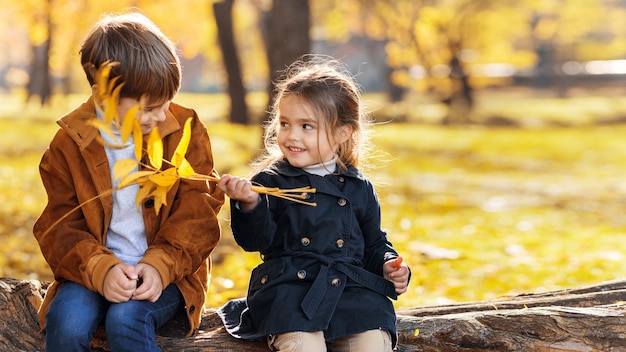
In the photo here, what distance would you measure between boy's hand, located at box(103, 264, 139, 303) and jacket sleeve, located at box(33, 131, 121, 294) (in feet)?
0.18

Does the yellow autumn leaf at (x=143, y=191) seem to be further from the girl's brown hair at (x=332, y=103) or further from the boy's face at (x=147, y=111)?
the girl's brown hair at (x=332, y=103)

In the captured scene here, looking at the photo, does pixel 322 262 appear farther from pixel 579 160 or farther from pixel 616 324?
pixel 579 160

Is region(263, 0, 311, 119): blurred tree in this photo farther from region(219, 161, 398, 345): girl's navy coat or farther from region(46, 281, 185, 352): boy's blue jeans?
region(46, 281, 185, 352): boy's blue jeans

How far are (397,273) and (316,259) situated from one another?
28cm

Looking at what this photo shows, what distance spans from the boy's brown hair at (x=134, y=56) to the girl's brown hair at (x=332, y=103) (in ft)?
1.47

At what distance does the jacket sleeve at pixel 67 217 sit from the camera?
2543 mm

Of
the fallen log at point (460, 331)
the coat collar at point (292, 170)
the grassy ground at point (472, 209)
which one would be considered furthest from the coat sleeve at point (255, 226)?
the grassy ground at point (472, 209)

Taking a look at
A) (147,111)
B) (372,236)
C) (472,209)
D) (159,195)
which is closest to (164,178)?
(159,195)

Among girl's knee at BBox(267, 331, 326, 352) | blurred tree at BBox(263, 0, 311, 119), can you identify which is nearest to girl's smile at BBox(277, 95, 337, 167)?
girl's knee at BBox(267, 331, 326, 352)

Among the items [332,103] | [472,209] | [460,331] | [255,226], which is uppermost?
[332,103]

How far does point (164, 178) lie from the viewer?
2352 millimetres

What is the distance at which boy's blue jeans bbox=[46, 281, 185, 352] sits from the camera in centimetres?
241

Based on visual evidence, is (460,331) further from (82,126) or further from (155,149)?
(82,126)

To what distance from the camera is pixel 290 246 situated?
269cm
